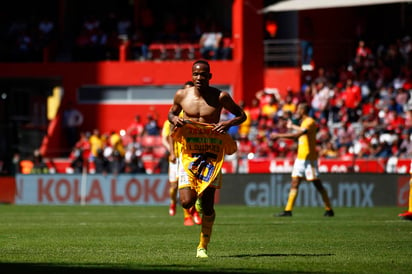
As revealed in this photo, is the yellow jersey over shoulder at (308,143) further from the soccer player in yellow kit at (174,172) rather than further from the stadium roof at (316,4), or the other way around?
the stadium roof at (316,4)

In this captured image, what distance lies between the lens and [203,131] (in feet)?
44.6

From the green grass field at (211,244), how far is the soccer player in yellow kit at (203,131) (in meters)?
0.68

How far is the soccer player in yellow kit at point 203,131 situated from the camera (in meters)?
13.5

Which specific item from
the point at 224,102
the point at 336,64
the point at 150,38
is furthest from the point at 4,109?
the point at 224,102

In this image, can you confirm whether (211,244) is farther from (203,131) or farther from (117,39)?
(117,39)

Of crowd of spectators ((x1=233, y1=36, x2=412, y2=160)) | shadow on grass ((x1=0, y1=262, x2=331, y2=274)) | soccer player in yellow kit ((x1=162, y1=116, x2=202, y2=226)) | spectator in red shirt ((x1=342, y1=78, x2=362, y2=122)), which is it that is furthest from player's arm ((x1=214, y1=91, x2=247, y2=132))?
spectator in red shirt ((x1=342, y1=78, x2=362, y2=122))

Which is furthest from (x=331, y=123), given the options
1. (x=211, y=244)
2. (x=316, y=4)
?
(x=211, y=244)

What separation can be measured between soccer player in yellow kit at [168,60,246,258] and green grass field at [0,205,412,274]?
68 cm

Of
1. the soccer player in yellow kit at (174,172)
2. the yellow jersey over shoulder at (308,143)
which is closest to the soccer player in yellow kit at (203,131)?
the soccer player in yellow kit at (174,172)

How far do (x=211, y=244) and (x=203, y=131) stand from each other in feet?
8.70

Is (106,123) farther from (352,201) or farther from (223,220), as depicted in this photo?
(223,220)

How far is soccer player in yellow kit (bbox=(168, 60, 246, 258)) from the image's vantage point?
13.5 metres

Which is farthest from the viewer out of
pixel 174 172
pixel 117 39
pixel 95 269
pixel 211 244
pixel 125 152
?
pixel 117 39

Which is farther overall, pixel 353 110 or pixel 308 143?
pixel 353 110
